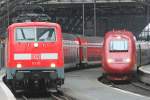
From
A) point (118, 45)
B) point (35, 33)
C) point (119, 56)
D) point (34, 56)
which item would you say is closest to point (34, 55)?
point (34, 56)

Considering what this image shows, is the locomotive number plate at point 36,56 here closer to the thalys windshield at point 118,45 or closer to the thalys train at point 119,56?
the thalys train at point 119,56

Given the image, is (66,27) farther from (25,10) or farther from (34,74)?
(34,74)

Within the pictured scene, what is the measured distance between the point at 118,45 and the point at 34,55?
10700 millimetres

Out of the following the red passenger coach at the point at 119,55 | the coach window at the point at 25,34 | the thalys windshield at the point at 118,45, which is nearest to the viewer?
the coach window at the point at 25,34

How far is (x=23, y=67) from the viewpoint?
23547mm

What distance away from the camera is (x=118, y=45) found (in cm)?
3366

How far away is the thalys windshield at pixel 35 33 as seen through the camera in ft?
79.2

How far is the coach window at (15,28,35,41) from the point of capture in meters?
24.1

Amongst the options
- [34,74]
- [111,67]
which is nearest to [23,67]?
[34,74]

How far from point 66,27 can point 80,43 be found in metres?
66.1

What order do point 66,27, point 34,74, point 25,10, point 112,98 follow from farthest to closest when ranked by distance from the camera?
1. point 66,27
2. point 25,10
3. point 34,74
4. point 112,98

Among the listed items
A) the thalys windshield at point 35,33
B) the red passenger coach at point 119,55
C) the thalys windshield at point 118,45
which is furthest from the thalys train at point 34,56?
the thalys windshield at point 118,45

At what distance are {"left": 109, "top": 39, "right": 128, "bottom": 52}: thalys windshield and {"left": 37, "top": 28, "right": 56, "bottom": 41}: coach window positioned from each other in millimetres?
9648

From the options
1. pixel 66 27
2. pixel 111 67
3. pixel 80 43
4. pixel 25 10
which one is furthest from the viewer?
pixel 66 27
